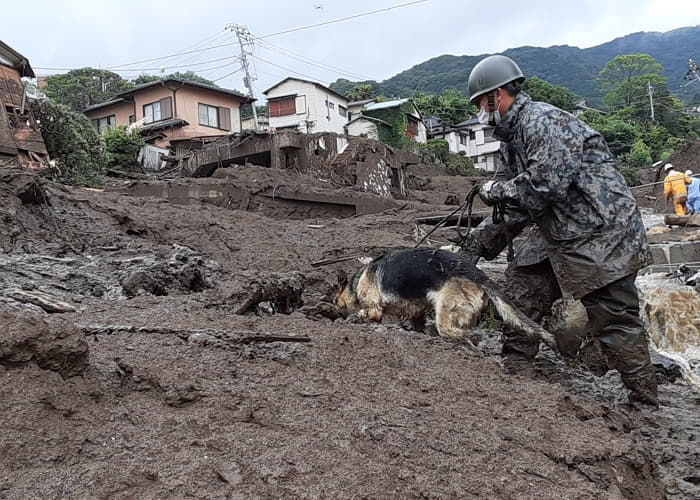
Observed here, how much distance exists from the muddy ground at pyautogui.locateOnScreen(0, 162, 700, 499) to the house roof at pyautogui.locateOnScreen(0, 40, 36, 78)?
49.0 ft

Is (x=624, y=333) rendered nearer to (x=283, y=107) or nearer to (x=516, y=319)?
(x=516, y=319)

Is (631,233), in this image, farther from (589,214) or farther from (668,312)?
(668,312)

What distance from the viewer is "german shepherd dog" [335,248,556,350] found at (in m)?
3.90

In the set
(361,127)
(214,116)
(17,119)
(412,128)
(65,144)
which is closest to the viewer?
(17,119)

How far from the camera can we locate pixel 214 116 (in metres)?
35.8

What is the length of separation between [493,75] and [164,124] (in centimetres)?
3240

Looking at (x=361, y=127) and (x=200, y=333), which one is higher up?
(x=361, y=127)

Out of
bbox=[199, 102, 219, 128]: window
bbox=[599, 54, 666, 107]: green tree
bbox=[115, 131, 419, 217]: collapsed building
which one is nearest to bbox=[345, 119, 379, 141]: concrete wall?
A: bbox=[199, 102, 219, 128]: window

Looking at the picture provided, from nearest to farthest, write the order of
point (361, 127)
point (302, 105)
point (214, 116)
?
point (214, 116)
point (361, 127)
point (302, 105)

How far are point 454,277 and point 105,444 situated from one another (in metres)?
2.63

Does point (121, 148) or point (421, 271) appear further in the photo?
point (121, 148)

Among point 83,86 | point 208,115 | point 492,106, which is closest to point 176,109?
point 208,115

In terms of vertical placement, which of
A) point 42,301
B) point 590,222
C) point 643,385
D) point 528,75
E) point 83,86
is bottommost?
point 643,385

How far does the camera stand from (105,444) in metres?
2.05
